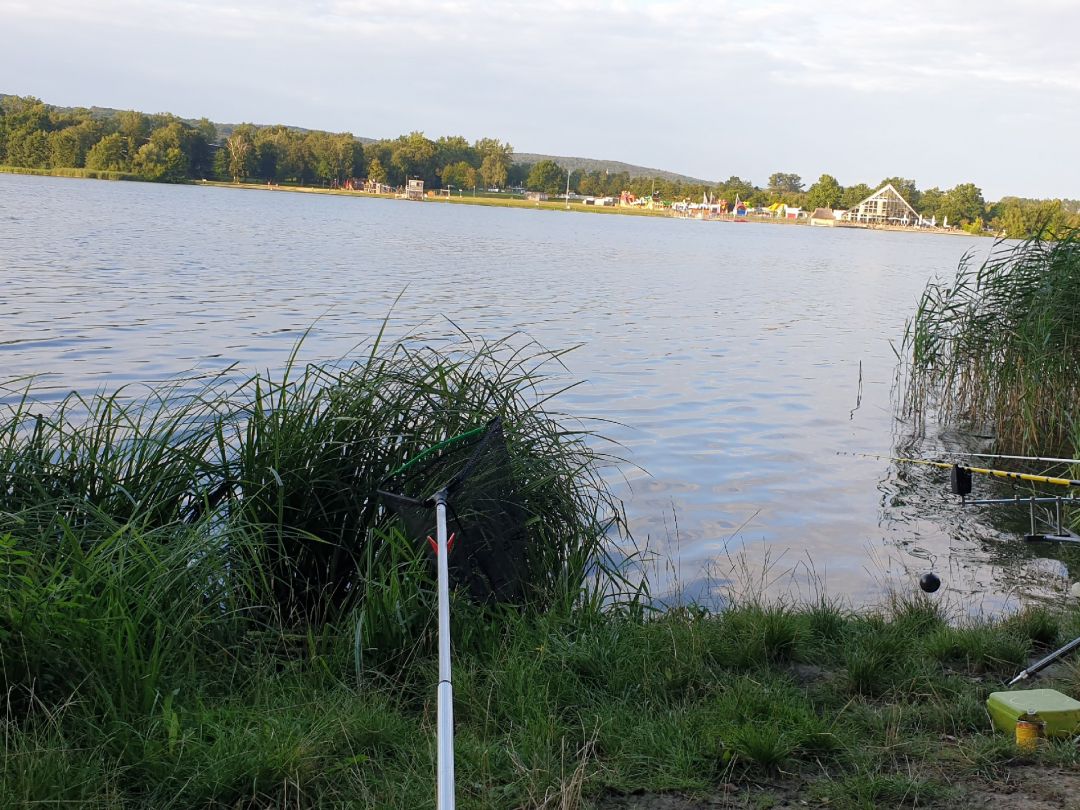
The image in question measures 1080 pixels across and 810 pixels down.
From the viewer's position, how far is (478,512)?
5.16 m

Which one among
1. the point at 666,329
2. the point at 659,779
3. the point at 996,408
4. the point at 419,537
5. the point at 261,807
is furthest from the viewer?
the point at 666,329

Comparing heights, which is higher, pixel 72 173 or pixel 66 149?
pixel 66 149

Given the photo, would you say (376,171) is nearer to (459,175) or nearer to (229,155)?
(459,175)

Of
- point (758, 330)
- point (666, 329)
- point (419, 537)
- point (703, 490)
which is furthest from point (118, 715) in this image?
point (758, 330)

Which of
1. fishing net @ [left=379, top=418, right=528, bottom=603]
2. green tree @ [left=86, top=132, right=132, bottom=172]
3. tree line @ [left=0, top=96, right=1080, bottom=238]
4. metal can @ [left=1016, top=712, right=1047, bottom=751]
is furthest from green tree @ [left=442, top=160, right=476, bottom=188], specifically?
metal can @ [left=1016, top=712, right=1047, bottom=751]

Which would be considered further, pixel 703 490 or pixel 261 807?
pixel 703 490

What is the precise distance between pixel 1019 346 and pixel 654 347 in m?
10.0

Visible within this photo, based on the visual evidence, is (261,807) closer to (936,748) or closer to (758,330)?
(936,748)

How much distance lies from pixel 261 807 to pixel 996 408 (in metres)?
10.9

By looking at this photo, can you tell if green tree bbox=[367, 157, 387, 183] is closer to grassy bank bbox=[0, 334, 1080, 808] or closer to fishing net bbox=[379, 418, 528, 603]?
grassy bank bbox=[0, 334, 1080, 808]

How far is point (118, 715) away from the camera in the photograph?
3.60 meters

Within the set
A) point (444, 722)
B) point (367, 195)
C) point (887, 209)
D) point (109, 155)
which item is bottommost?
point (444, 722)

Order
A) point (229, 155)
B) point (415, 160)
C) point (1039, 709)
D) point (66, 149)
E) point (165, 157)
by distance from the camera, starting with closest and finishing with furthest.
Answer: point (1039, 709), point (66, 149), point (165, 157), point (229, 155), point (415, 160)

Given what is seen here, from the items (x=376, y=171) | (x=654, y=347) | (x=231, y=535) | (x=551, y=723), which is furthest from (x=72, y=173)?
(x=551, y=723)
